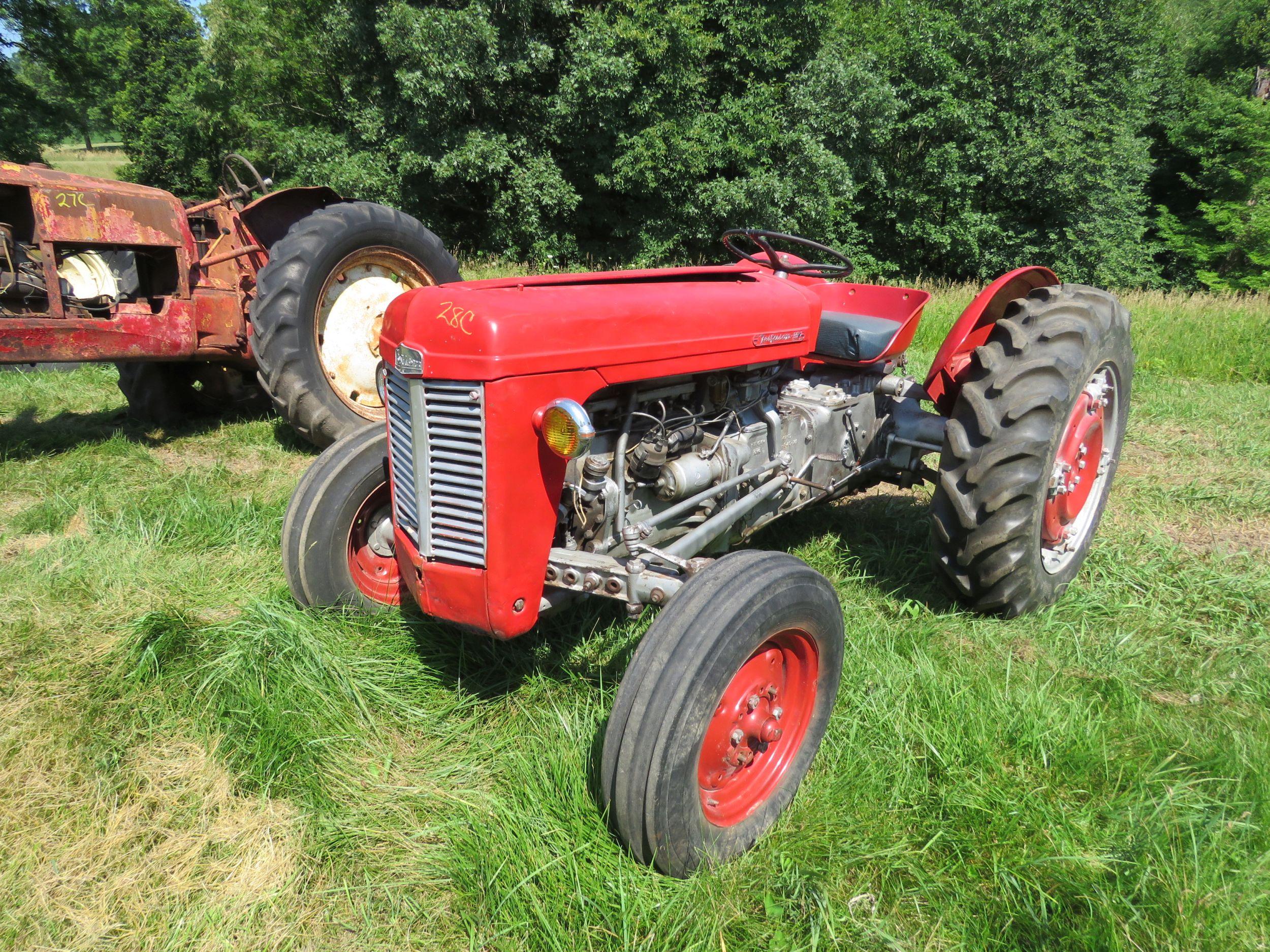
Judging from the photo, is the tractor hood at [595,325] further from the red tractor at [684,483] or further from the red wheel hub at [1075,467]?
the red wheel hub at [1075,467]

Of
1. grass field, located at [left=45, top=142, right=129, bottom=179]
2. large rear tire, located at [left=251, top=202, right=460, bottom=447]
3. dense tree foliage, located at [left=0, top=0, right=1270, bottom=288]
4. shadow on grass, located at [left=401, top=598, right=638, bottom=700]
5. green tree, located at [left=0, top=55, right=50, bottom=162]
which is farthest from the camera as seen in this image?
grass field, located at [left=45, top=142, right=129, bottom=179]

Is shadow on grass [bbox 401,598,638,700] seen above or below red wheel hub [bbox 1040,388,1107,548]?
below

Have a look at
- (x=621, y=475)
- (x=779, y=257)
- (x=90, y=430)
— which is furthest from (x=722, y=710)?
(x=90, y=430)

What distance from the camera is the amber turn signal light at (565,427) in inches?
79.0

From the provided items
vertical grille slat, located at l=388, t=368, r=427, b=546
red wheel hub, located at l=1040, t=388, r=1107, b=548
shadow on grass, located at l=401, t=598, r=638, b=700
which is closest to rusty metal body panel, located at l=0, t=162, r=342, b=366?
shadow on grass, located at l=401, t=598, r=638, b=700

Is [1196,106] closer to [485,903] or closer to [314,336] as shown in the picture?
[314,336]

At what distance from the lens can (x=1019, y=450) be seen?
2807 mm

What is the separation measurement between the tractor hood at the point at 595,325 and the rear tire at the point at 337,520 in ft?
1.89

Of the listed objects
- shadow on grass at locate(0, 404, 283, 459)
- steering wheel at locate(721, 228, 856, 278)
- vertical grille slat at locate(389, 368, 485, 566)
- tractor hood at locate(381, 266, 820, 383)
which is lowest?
shadow on grass at locate(0, 404, 283, 459)

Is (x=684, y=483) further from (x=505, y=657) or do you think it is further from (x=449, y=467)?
(x=505, y=657)

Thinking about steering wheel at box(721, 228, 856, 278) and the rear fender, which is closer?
steering wheel at box(721, 228, 856, 278)

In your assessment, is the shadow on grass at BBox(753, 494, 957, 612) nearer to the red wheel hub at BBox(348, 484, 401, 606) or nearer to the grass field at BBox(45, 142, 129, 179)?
the red wheel hub at BBox(348, 484, 401, 606)

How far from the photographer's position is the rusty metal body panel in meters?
4.52

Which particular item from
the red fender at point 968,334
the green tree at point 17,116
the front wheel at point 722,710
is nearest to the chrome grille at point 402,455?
the front wheel at point 722,710
